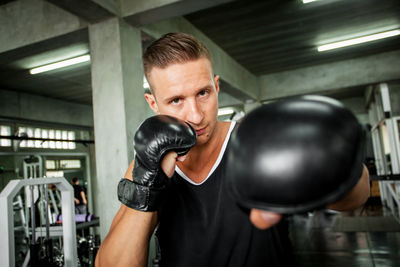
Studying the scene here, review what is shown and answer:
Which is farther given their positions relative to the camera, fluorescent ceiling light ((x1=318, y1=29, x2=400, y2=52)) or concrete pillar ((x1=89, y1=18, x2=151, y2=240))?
fluorescent ceiling light ((x1=318, y1=29, x2=400, y2=52))

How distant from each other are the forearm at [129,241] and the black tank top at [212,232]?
→ 153 millimetres

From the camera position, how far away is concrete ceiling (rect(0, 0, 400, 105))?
4453mm

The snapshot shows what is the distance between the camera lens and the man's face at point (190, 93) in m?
1.09

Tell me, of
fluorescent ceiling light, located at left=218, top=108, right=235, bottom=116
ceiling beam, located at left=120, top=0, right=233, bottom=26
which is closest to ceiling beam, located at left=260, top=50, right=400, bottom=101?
fluorescent ceiling light, located at left=218, top=108, right=235, bottom=116

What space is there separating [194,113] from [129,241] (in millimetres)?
459

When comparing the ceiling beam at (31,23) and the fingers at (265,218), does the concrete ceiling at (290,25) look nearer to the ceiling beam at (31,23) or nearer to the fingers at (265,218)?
the ceiling beam at (31,23)

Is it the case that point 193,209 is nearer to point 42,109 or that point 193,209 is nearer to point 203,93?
point 203,93

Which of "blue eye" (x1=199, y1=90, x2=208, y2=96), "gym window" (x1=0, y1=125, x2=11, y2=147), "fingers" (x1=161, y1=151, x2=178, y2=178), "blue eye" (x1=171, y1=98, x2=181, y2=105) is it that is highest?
"gym window" (x1=0, y1=125, x2=11, y2=147)

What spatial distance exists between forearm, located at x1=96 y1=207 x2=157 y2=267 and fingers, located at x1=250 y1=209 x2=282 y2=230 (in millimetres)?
478

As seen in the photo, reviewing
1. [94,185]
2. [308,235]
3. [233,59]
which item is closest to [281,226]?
[308,235]

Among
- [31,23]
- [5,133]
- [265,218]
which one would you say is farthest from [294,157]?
[5,133]

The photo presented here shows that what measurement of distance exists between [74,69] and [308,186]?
22.1 feet

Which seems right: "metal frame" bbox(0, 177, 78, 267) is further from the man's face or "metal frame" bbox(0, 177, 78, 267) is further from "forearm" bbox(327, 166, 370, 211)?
"forearm" bbox(327, 166, 370, 211)

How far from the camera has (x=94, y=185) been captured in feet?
32.9
